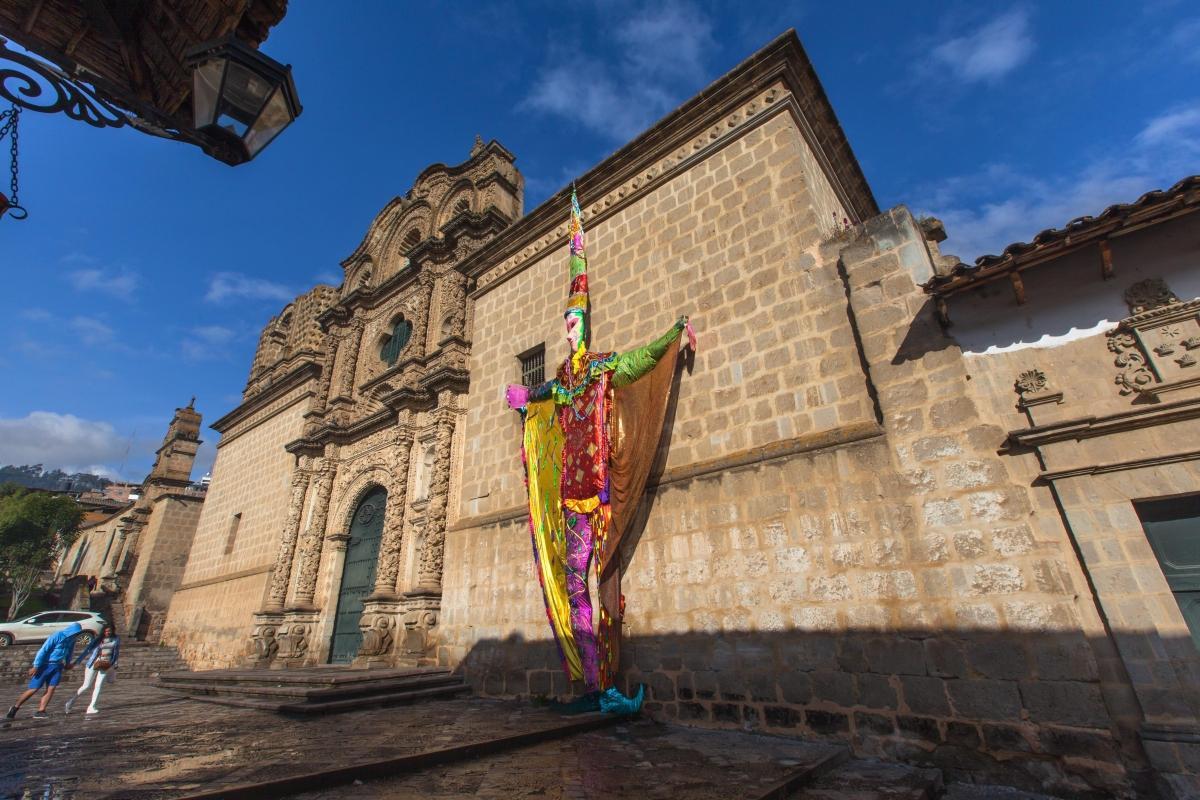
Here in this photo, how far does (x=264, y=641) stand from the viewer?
12.0 meters

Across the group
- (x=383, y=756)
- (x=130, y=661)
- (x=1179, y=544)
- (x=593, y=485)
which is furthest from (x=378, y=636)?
(x=130, y=661)

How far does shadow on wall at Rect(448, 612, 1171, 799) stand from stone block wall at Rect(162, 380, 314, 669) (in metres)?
12.7

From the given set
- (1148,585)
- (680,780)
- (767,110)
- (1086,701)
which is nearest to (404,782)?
(680,780)

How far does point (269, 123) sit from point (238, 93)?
0.63 ft

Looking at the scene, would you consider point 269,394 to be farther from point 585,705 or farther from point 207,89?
point 207,89

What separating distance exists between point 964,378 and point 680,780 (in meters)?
4.01

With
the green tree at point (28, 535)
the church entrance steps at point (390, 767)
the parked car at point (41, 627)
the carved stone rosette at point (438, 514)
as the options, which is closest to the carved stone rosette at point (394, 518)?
the carved stone rosette at point (438, 514)

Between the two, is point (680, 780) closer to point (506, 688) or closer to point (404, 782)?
point (404, 782)

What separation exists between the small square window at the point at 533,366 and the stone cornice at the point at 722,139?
1983mm

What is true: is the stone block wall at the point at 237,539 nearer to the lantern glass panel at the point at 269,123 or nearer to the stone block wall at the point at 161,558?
the stone block wall at the point at 161,558

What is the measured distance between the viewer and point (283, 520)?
46.9 ft

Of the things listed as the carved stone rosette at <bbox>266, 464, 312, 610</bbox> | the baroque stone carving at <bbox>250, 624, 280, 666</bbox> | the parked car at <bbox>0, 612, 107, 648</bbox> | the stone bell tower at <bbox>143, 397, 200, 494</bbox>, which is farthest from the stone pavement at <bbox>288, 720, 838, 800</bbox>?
the stone bell tower at <bbox>143, 397, 200, 494</bbox>

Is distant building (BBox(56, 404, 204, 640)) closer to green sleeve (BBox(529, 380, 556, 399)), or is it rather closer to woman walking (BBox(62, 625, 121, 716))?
woman walking (BBox(62, 625, 121, 716))

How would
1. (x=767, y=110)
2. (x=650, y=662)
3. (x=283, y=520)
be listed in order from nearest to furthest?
(x=650, y=662), (x=767, y=110), (x=283, y=520)
